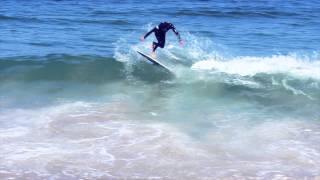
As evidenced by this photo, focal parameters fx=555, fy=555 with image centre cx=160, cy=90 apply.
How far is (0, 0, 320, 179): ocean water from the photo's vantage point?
35.5ft

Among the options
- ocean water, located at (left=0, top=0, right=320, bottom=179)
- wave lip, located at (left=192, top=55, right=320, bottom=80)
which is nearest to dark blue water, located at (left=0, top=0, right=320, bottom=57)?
ocean water, located at (left=0, top=0, right=320, bottom=179)

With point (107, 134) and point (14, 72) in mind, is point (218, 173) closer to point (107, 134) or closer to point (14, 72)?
point (107, 134)

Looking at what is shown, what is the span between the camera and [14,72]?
1936 cm

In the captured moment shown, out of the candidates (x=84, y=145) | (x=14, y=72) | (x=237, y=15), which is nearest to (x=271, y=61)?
(x=14, y=72)

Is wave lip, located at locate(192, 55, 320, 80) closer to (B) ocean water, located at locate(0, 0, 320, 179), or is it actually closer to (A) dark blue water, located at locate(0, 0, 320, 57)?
(B) ocean water, located at locate(0, 0, 320, 179)

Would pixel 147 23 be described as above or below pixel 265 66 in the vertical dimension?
above

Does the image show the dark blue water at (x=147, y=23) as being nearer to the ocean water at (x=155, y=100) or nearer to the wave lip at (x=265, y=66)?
the ocean water at (x=155, y=100)

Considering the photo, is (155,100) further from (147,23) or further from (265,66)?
(147,23)

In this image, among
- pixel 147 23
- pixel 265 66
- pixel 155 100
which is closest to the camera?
pixel 155 100

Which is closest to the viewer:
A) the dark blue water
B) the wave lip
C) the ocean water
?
the ocean water

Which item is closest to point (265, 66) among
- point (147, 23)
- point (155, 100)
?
point (155, 100)

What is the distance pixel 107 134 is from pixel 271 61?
10663mm

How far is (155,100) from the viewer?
1639 cm

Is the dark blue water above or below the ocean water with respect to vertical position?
above
